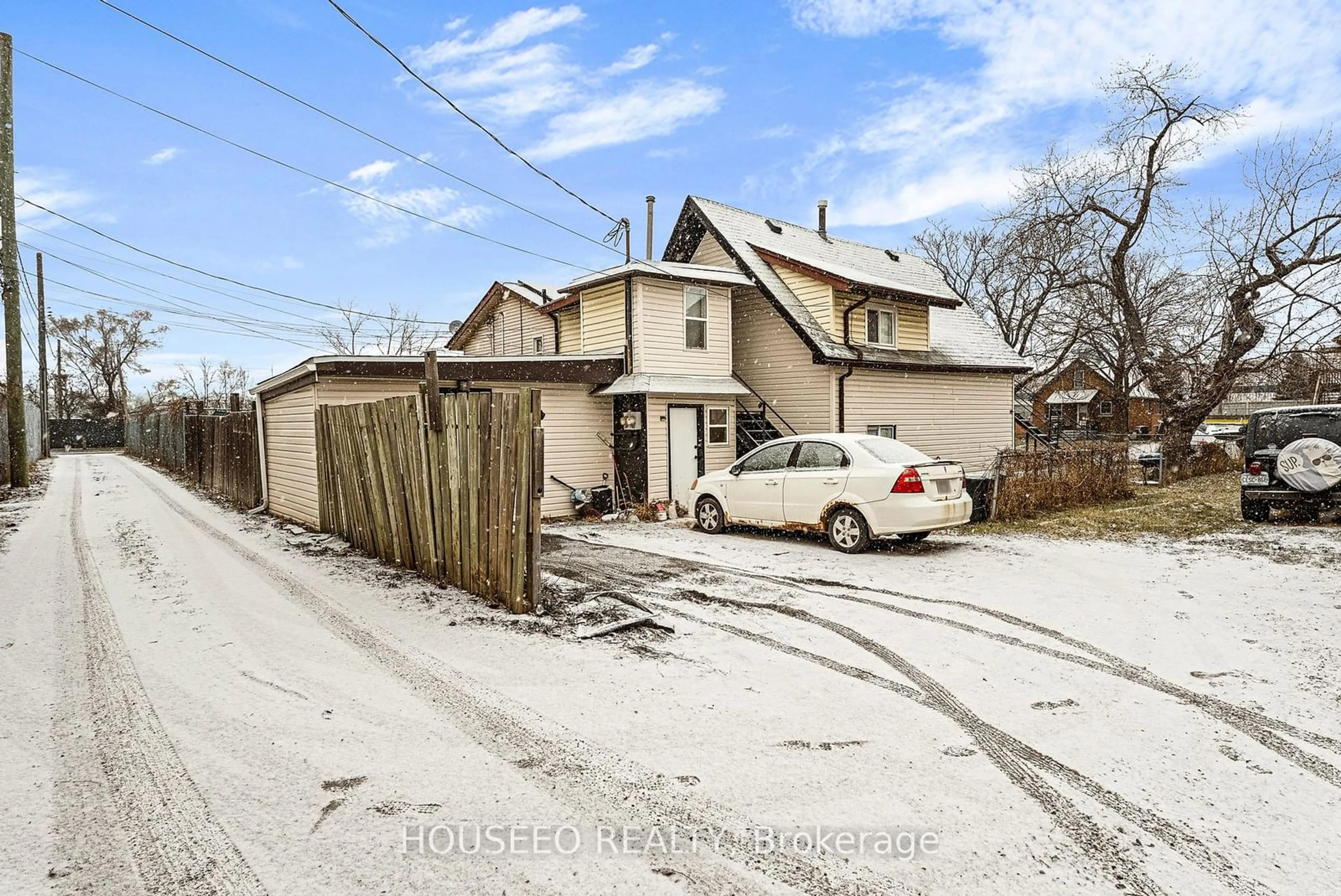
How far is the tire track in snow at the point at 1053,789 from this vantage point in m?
2.52

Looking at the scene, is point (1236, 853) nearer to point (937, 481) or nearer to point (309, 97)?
point (937, 481)

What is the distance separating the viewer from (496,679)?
440 cm

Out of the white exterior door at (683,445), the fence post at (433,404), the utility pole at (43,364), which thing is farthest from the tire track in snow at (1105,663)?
the utility pole at (43,364)

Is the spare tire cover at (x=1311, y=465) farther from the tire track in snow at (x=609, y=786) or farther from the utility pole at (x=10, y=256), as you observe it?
the utility pole at (x=10, y=256)

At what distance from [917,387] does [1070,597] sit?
1183 centimetres

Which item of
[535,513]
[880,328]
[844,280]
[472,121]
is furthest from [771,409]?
[535,513]

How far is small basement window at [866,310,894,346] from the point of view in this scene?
55.9ft

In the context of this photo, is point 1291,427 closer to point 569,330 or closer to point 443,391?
point 443,391

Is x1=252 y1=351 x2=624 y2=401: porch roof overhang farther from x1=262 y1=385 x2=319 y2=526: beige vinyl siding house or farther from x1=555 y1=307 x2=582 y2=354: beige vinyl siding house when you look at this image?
x1=555 y1=307 x2=582 y2=354: beige vinyl siding house

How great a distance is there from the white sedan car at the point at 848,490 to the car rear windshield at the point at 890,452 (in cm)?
2

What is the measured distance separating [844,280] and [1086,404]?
140ft

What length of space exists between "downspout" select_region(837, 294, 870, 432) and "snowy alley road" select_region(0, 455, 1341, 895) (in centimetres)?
873

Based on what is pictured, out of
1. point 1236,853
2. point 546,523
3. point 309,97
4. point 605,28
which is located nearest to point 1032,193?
point 605,28

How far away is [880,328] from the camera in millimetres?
17328
